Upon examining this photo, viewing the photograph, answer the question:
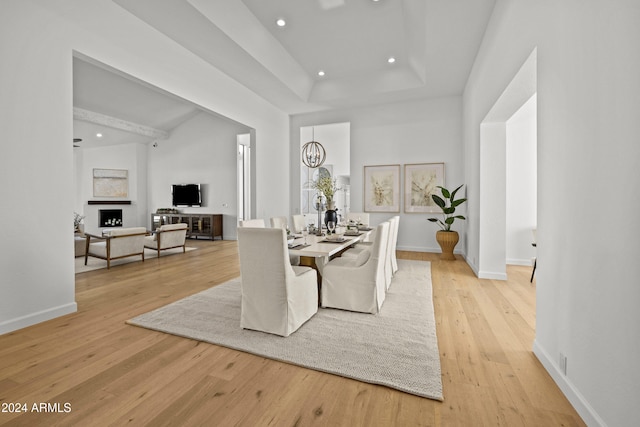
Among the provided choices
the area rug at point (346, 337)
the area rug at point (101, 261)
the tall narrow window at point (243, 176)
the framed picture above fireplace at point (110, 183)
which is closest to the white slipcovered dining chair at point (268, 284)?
the area rug at point (346, 337)

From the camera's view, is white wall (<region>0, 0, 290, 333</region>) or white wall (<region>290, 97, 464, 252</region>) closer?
white wall (<region>0, 0, 290, 333</region>)

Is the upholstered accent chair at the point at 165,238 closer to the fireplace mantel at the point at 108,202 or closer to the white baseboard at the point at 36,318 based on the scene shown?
the white baseboard at the point at 36,318

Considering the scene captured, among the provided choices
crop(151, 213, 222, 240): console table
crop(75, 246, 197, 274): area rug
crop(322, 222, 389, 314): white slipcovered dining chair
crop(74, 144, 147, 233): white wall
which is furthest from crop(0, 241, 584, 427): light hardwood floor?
crop(74, 144, 147, 233): white wall

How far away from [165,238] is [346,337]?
504 cm

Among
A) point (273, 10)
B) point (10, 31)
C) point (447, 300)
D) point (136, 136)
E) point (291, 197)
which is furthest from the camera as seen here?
point (136, 136)

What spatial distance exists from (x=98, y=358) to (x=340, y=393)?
1.74 m

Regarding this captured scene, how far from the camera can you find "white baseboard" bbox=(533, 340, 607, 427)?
1.43 meters

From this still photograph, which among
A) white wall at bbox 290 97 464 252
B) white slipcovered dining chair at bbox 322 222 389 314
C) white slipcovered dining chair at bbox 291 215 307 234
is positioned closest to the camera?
white slipcovered dining chair at bbox 322 222 389 314

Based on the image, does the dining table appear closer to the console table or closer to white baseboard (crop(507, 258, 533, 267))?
white baseboard (crop(507, 258, 533, 267))

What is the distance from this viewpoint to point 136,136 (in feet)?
30.2

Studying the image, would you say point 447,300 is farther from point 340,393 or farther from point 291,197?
point 291,197

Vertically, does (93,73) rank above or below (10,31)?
above

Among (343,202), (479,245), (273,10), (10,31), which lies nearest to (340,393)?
(479,245)

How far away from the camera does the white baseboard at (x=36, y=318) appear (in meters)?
2.53
